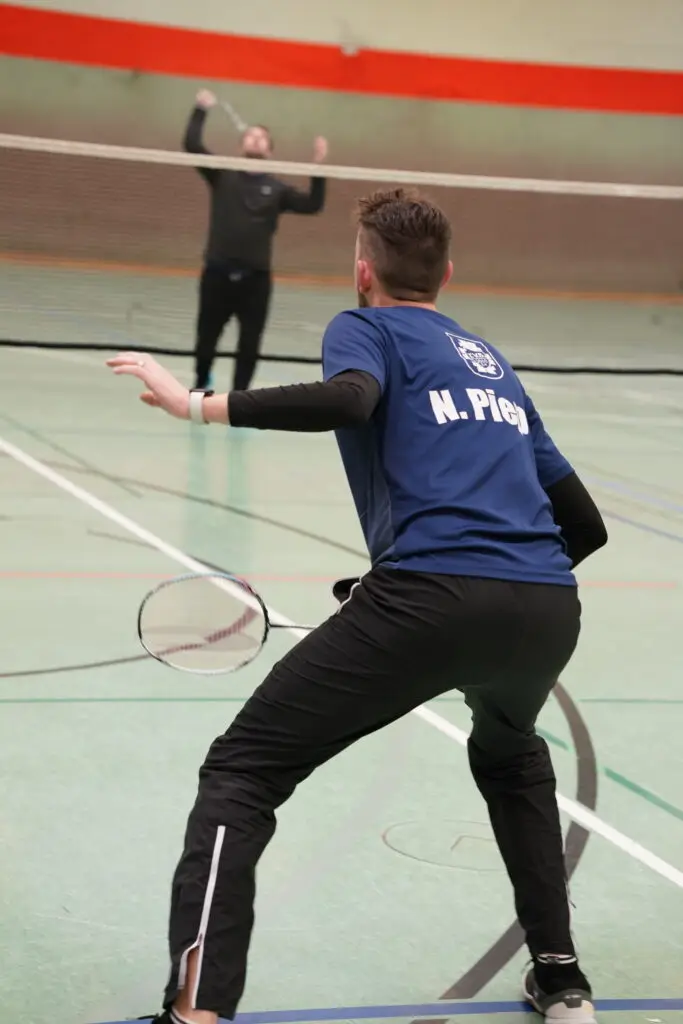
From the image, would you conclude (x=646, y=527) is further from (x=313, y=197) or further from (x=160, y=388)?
(x=160, y=388)

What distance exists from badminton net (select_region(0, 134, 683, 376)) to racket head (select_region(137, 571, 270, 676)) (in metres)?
7.39

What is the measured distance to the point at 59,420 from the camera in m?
9.66

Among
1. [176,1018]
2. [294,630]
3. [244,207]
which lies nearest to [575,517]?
[176,1018]

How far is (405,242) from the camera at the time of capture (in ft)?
8.25

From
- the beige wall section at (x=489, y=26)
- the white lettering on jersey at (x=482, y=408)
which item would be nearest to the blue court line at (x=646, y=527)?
the white lettering on jersey at (x=482, y=408)

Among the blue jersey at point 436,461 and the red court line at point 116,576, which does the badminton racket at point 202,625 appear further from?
the red court line at point 116,576

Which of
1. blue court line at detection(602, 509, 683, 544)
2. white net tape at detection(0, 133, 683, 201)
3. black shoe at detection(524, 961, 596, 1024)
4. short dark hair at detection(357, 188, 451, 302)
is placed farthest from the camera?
white net tape at detection(0, 133, 683, 201)

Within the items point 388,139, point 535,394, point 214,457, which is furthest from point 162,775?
point 388,139

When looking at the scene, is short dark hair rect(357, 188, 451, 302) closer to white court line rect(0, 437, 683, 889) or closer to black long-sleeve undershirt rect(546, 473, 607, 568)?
black long-sleeve undershirt rect(546, 473, 607, 568)

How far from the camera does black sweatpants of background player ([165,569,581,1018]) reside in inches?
90.0

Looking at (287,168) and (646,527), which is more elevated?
(287,168)

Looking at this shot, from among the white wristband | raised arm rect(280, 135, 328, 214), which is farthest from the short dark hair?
raised arm rect(280, 135, 328, 214)

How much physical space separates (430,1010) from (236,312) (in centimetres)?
758

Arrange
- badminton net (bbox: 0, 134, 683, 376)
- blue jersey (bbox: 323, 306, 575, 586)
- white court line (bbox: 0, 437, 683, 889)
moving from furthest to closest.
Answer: badminton net (bbox: 0, 134, 683, 376)
white court line (bbox: 0, 437, 683, 889)
blue jersey (bbox: 323, 306, 575, 586)
